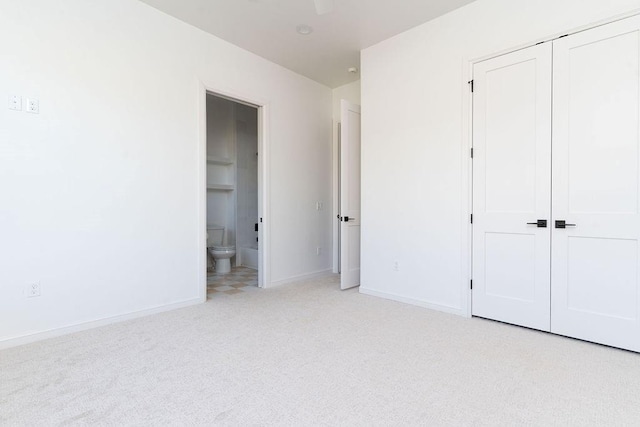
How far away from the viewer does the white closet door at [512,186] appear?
106 inches

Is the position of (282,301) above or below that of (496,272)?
below

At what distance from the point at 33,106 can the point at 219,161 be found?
3.20m

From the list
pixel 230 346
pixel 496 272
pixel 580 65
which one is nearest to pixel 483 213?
pixel 496 272

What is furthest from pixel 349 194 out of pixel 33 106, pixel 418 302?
pixel 33 106

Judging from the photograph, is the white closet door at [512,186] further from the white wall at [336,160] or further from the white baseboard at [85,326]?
the white baseboard at [85,326]

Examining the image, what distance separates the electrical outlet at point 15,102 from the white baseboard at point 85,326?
64.1 inches

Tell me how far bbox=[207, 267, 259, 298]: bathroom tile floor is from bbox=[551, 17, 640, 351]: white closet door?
10.3 ft

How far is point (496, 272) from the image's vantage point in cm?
297

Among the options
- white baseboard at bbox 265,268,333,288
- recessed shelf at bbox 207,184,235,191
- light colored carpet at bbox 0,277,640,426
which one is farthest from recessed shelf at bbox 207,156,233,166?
light colored carpet at bbox 0,277,640,426

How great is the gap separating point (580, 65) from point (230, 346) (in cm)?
325

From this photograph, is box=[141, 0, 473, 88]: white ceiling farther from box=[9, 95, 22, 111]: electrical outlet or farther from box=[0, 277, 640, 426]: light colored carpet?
box=[0, 277, 640, 426]: light colored carpet

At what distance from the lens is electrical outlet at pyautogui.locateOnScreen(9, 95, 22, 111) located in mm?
2400

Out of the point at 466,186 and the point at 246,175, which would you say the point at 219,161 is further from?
the point at 466,186

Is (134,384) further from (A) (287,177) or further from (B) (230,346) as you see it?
(A) (287,177)
